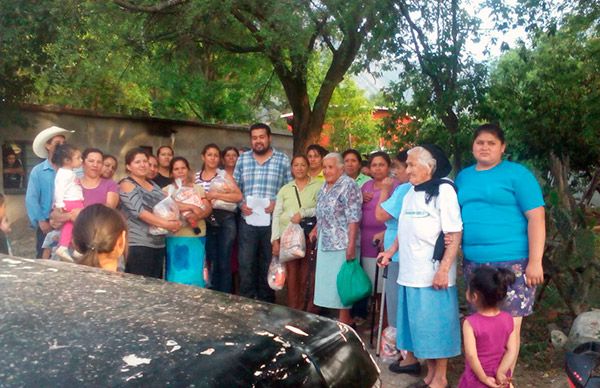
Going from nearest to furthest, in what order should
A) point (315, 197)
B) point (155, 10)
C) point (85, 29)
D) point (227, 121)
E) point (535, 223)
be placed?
1. point (535, 223)
2. point (315, 197)
3. point (85, 29)
4. point (155, 10)
5. point (227, 121)

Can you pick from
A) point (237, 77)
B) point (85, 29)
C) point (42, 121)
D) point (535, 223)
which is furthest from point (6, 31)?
point (237, 77)

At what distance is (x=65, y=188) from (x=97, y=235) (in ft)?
8.55

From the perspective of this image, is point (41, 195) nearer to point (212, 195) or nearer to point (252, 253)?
point (212, 195)

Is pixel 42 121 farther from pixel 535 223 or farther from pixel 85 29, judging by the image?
pixel 535 223

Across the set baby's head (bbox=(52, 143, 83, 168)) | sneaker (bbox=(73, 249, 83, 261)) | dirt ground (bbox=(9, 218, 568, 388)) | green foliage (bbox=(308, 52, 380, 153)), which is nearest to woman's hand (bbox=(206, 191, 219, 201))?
baby's head (bbox=(52, 143, 83, 168))

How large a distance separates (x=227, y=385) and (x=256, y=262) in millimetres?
4600

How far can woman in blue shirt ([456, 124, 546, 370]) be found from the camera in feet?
12.7

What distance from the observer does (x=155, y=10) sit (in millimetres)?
9586

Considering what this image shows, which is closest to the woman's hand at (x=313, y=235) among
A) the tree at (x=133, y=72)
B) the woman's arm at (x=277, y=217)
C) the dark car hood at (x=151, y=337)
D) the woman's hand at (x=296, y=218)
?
the woman's hand at (x=296, y=218)

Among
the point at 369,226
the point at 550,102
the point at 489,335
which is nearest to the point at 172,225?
the point at 369,226

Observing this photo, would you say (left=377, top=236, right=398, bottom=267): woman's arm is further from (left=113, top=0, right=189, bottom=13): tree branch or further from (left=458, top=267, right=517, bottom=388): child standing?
(left=113, top=0, right=189, bottom=13): tree branch

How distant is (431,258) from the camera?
4176mm

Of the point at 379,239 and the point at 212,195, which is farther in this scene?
the point at 212,195

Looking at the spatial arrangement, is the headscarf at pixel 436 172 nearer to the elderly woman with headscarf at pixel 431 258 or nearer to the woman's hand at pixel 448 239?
the elderly woman with headscarf at pixel 431 258
